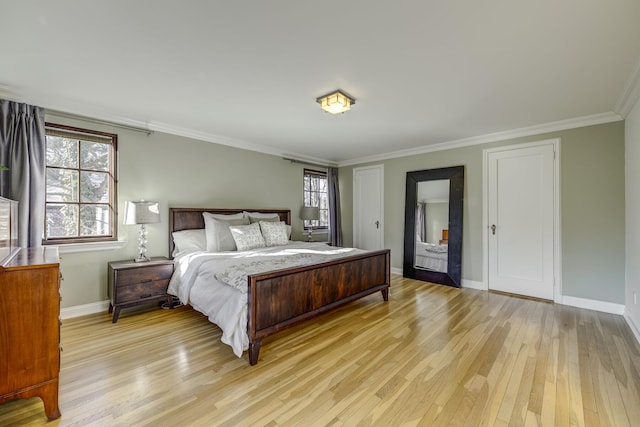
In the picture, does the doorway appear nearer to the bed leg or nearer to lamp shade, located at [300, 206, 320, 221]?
lamp shade, located at [300, 206, 320, 221]

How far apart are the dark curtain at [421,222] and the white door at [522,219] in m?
0.93

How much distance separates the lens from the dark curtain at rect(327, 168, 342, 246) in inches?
227

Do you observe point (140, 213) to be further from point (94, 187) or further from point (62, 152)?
point (62, 152)

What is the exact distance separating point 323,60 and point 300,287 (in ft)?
6.20

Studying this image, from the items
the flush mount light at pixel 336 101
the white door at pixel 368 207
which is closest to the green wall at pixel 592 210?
the white door at pixel 368 207

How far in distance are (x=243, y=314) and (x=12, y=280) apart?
1.30 metres

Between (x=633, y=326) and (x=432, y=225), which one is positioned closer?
(x=633, y=326)

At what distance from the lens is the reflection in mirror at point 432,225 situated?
4.51 meters

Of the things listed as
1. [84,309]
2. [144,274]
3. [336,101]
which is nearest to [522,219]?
[336,101]

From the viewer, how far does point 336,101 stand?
8.70 feet

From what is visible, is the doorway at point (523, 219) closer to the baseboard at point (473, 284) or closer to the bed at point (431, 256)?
the baseboard at point (473, 284)

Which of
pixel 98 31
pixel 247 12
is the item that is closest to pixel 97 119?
pixel 98 31

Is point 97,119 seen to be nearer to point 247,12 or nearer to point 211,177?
point 211,177

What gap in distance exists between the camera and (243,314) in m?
2.17
